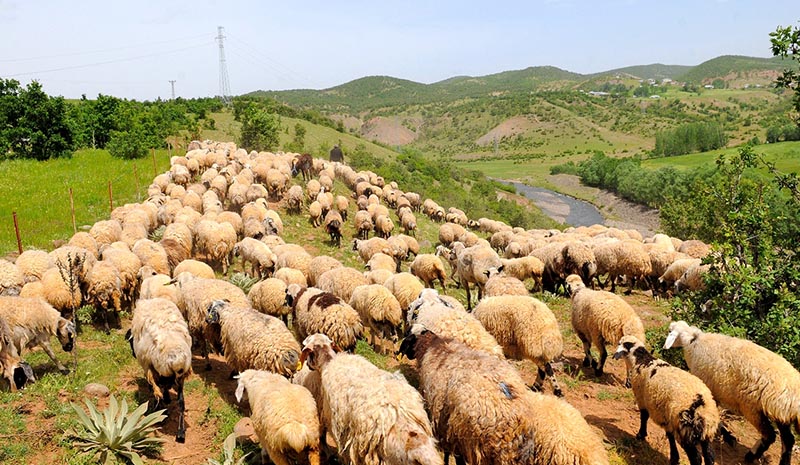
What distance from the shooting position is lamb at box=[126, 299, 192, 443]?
6523 millimetres

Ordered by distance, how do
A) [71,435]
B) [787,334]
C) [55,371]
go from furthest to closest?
[55,371] → [787,334] → [71,435]

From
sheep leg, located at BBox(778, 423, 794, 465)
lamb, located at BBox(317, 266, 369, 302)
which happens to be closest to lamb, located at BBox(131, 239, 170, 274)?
lamb, located at BBox(317, 266, 369, 302)

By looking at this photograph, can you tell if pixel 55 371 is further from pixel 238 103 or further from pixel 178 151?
pixel 238 103

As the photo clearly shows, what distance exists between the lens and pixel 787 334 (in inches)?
296

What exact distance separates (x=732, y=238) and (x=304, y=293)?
8.26 metres

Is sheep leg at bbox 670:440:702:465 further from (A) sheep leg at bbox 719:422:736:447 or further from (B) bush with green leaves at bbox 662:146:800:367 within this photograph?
(B) bush with green leaves at bbox 662:146:800:367

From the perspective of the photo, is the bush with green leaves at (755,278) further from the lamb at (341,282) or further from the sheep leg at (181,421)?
the sheep leg at (181,421)

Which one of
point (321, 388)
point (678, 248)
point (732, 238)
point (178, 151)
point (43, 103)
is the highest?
point (43, 103)

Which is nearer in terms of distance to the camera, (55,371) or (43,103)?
(55,371)

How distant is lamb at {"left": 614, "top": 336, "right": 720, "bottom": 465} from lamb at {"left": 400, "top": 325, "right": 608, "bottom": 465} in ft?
5.23

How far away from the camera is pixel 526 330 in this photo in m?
7.69

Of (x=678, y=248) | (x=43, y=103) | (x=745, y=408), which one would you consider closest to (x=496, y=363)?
(x=745, y=408)

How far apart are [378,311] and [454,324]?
209cm

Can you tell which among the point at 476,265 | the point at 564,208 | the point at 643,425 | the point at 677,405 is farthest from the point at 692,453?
the point at 564,208
